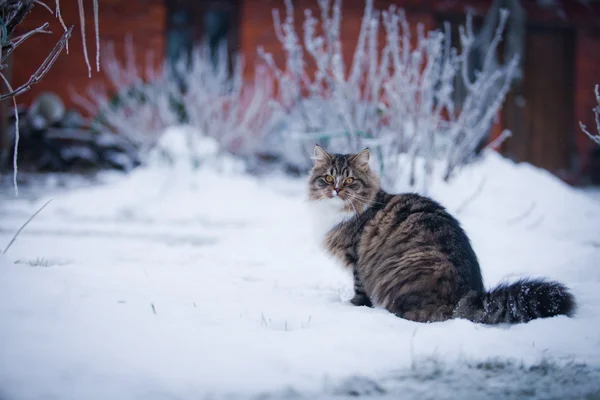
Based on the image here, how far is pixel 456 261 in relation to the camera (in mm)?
2406

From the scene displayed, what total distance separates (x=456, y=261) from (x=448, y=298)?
0.18 meters

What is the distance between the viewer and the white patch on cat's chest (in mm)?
3025

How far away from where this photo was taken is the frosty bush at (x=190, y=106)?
8.02 metres

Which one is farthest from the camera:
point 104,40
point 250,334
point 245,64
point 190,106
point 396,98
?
point 104,40

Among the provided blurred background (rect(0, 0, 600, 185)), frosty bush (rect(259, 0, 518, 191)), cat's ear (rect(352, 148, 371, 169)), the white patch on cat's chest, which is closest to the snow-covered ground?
the white patch on cat's chest

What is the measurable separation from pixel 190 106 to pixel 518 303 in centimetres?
648

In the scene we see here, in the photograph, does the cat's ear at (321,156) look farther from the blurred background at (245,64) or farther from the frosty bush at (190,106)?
the blurred background at (245,64)

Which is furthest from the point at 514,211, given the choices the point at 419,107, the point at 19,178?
the point at 19,178

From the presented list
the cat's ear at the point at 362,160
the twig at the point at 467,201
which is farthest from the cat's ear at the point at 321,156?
the twig at the point at 467,201

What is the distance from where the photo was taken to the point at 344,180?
9.93 feet

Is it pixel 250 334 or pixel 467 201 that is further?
pixel 467 201

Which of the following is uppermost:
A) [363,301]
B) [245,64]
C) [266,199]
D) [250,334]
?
[245,64]

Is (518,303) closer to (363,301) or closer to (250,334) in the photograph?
(363,301)

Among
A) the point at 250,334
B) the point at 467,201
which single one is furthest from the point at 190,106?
the point at 250,334
